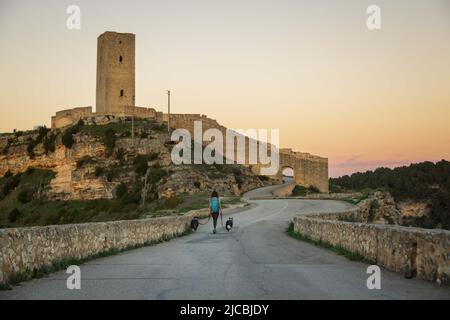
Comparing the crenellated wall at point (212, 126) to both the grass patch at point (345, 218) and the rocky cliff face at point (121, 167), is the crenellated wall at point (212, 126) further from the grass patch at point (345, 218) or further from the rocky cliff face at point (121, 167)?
the grass patch at point (345, 218)

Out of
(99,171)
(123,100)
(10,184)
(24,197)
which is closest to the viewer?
(99,171)

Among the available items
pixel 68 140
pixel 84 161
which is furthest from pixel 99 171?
pixel 68 140

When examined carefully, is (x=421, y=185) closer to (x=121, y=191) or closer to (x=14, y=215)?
(x=121, y=191)

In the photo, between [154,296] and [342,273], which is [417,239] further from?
[154,296]

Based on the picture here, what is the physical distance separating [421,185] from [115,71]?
54356 mm

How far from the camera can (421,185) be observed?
9588cm

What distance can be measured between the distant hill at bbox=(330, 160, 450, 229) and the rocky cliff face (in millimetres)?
25260

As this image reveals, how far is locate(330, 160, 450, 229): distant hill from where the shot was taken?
273 ft

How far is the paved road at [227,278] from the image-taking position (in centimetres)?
843

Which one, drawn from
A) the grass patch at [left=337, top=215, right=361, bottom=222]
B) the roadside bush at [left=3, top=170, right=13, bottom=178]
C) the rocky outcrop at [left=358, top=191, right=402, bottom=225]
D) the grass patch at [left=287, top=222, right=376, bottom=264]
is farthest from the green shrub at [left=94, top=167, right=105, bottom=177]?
the grass patch at [left=287, top=222, right=376, bottom=264]

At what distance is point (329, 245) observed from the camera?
1669 centimetres

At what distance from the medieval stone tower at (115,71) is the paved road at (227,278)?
6764 cm

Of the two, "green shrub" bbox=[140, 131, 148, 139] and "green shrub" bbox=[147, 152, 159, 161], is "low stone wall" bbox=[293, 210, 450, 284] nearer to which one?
"green shrub" bbox=[147, 152, 159, 161]

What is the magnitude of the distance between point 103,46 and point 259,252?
71.2m
